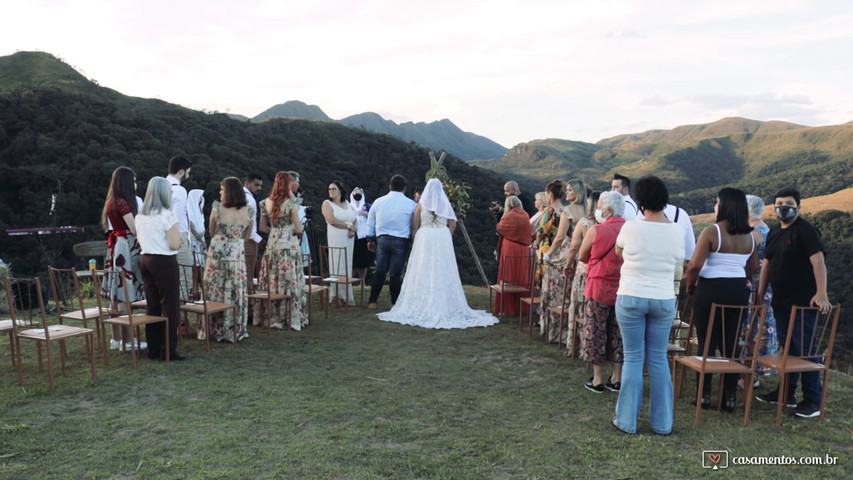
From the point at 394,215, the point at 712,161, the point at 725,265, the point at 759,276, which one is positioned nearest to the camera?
the point at 725,265

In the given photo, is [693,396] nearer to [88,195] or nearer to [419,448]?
[419,448]

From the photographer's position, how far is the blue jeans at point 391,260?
8016 mm

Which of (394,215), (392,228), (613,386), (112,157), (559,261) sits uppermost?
(112,157)

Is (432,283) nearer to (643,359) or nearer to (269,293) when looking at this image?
(269,293)

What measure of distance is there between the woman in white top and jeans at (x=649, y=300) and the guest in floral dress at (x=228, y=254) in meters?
4.00

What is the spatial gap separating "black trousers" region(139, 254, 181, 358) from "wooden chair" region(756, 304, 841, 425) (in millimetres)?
4758

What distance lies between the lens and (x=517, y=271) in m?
7.61

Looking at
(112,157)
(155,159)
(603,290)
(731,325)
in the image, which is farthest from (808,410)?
(155,159)

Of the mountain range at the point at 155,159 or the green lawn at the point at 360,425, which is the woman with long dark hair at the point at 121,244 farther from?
the mountain range at the point at 155,159

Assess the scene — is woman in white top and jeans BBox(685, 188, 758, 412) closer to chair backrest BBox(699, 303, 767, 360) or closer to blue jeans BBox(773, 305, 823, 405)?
chair backrest BBox(699, 303, 767, 360)

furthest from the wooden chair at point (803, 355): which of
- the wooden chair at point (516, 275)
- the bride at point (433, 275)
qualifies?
the bride at point (433, 275)

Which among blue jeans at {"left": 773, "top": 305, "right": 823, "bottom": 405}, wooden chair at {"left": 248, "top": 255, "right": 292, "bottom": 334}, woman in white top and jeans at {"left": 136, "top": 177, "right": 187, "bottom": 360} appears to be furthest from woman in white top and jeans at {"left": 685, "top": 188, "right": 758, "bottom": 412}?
wooden chair at {"left": 248, "top": 255, "right": 292, "bottom": 334}

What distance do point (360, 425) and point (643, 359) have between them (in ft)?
6.40

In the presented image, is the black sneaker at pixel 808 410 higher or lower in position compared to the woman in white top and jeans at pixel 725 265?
lower
